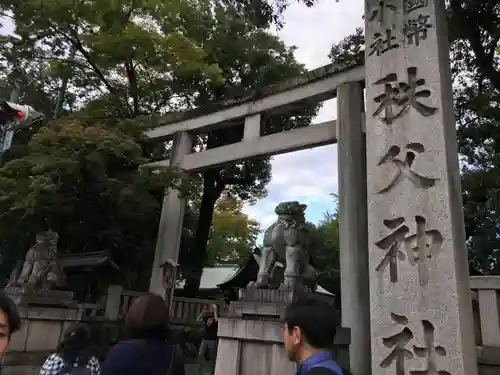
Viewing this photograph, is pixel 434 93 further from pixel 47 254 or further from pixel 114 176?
pixel 47 254

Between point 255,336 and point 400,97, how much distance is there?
134 inches

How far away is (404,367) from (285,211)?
2.49 meters

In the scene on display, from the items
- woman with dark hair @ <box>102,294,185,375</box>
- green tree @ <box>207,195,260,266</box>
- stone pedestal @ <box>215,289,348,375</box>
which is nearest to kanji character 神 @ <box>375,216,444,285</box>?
stone pedestal @ <box>215,289,348,375</box>

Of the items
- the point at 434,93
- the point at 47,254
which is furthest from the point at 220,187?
the point at 434,93

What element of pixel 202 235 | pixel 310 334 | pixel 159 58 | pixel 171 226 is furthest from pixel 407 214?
pixel 202 235

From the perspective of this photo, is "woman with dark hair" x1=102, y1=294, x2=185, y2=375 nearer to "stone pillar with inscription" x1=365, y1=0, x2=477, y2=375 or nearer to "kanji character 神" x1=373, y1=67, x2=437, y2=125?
"stone pillar with inscription" x1=365, y1=0, x2=477, y2=375

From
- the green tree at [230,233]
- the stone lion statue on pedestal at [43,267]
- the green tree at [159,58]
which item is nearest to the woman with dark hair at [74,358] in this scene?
the stone lion statue on pedestal at [43,267]

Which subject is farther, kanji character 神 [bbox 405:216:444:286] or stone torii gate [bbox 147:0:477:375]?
kanji character 神 [bbox 405:216:444:286]

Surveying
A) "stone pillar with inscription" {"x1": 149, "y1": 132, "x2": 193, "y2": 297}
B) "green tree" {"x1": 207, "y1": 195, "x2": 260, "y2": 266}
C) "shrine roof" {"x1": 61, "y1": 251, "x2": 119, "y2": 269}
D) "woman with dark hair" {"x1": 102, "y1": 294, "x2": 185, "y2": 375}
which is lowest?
"woman with dark hair" {"x1": 102, "y1": 294, "x2": 185, "y2": 375}

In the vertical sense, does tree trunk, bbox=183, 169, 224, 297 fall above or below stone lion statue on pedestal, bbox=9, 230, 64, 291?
above

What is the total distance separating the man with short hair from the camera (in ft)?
5.64

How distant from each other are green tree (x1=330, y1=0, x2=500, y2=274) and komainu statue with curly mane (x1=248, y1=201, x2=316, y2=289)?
3403mm

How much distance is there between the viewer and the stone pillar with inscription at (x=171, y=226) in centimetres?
955

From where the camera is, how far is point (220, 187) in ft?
47.1
